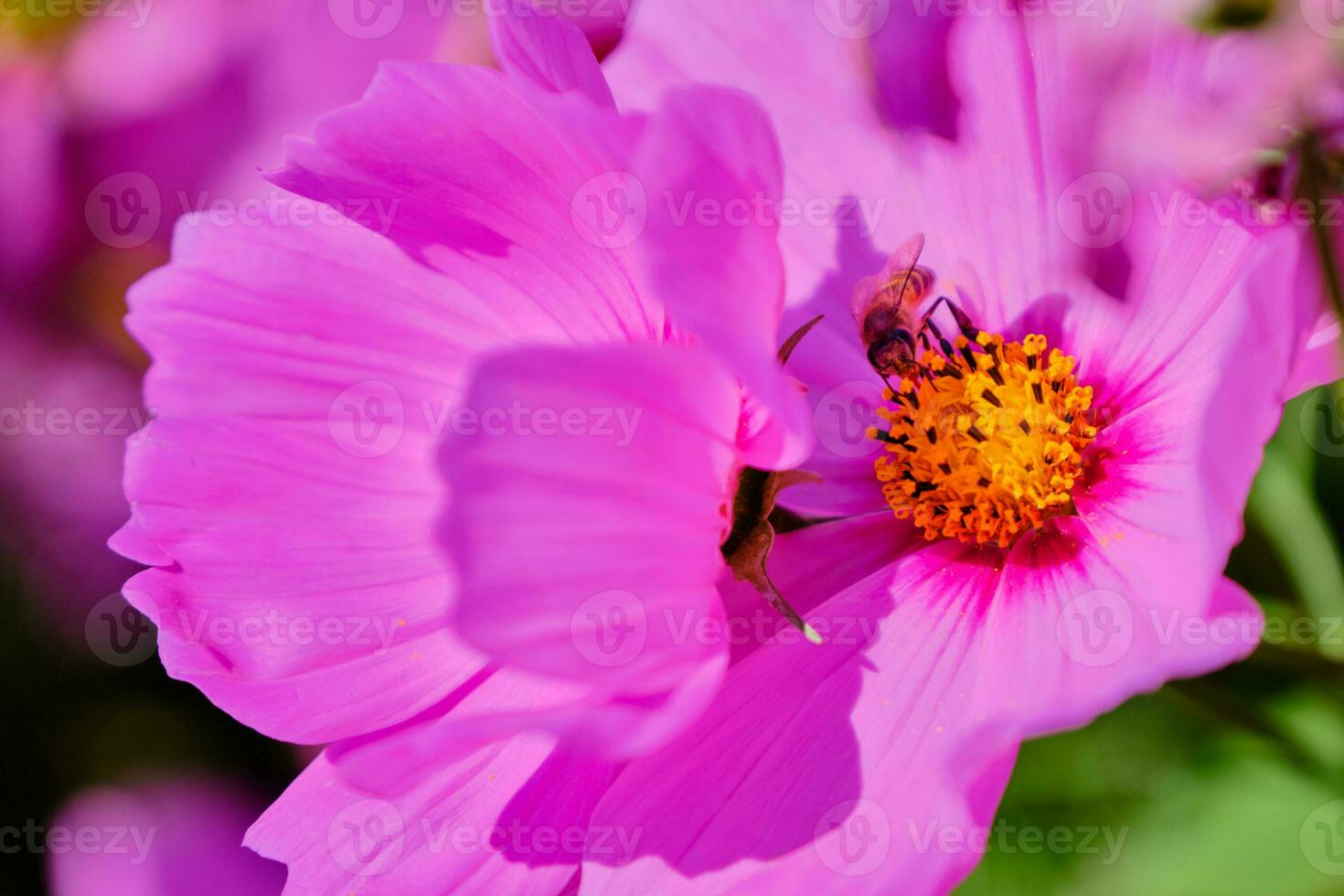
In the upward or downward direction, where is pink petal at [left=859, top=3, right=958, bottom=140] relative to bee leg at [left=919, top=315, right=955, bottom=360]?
upward

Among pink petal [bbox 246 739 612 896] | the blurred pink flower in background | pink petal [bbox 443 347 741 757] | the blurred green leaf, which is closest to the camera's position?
the blurred pink flower in background

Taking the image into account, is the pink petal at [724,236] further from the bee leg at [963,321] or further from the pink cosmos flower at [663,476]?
the bee leg at [963,321]

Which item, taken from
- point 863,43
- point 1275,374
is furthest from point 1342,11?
point 863,43

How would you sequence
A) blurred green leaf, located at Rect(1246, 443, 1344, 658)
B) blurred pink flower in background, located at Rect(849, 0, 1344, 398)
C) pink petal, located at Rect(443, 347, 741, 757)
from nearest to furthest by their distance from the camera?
blurred pink flower in background, located at Rect(849, 0, 1344, 398), pink petal, located at Rect(443, 347, 741, 757), blurred green leaf, located at Rect(1246, 443, 1344, 658)

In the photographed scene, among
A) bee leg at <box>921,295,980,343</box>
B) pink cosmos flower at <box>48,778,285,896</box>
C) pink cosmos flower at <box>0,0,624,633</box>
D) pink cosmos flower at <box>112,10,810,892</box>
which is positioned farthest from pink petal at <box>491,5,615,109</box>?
pink cosmos flower at <box>48,778,285,896</box>

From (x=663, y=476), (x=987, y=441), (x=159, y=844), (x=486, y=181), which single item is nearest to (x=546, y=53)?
(x=486, y=181)

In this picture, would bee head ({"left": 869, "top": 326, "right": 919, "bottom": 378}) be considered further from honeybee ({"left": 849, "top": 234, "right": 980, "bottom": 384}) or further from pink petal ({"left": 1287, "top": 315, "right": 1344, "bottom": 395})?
pink petal ({"left": 1287, "top": 315, "right": 1344, "bottom": 395})

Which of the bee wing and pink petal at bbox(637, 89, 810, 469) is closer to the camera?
pink petal at bbox(637, 89, 810, 469)
